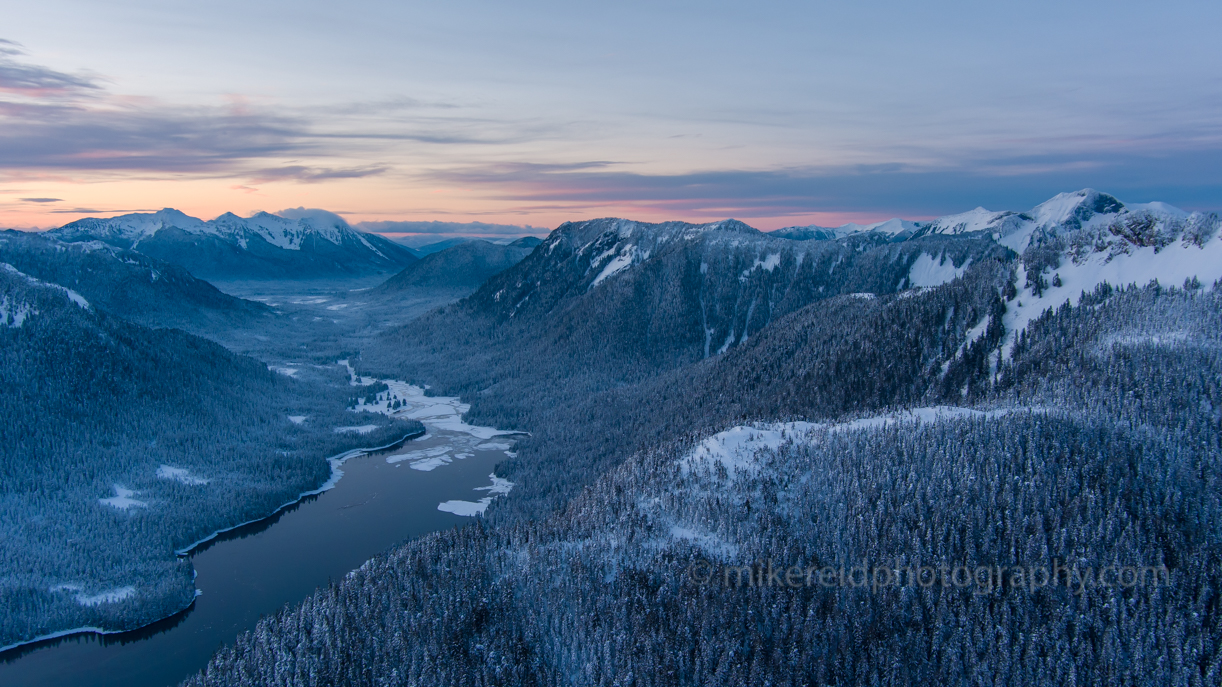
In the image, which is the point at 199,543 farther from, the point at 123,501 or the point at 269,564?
the point at 123,501

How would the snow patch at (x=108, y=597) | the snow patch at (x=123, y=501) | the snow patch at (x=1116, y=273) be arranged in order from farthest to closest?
1. the snow patch at (x=123, y=501)
2. the snow patch at (x=1116, y=273)
3. the snow patch at (x=108, y=597)

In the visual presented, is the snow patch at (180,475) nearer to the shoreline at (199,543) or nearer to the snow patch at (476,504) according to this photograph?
the shoreline at (199,543)

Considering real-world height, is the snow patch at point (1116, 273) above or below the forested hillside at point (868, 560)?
above

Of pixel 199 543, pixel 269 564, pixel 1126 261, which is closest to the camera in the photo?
pixel 269 564

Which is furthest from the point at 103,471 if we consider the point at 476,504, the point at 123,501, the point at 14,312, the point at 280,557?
the point at 476,504

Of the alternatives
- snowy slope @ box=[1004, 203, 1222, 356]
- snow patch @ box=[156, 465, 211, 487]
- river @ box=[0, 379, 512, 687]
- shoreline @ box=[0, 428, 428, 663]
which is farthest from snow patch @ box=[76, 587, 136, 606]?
snowy slope @ box=[1004, 203, 1222, 356]

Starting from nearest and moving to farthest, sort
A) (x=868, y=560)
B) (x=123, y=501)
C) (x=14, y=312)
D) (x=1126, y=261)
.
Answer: (x=868, y=560) → (x=123, y=501) → (x=1126, y=261) → (x=14, y=312)

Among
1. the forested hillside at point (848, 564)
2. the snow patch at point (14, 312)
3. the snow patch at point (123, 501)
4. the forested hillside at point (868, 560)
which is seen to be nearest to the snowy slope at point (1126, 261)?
the forested hillside at point (868, 560)
